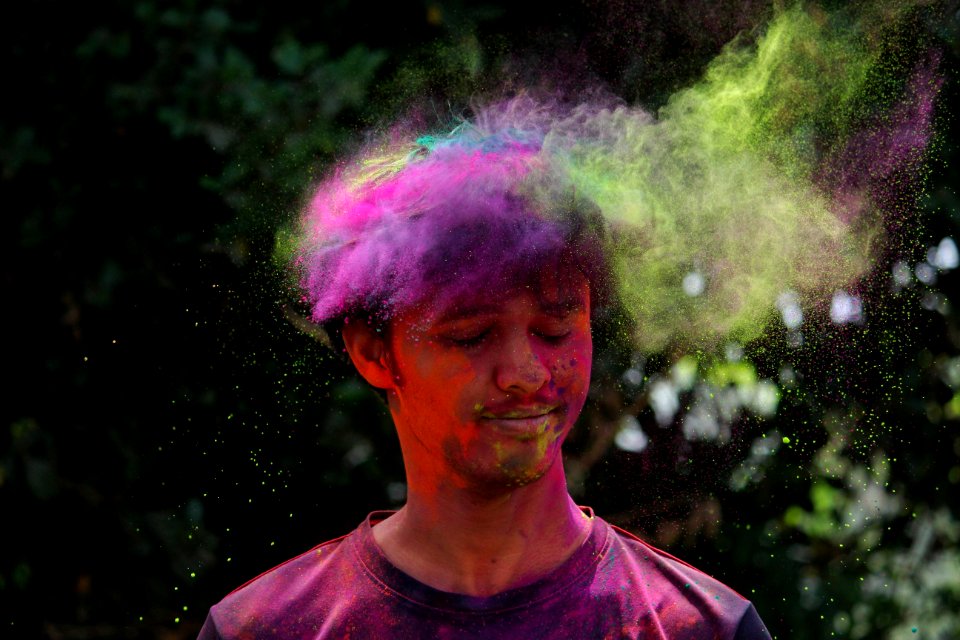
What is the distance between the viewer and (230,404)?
99.0 inches

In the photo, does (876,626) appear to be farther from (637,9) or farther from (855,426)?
(637,9)

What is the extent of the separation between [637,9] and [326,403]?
3.48 feet

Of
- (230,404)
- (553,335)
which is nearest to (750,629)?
(553,335)

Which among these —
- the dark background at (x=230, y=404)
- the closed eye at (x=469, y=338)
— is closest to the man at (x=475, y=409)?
the closed eye at (x=469, y=338)

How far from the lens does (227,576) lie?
261cm

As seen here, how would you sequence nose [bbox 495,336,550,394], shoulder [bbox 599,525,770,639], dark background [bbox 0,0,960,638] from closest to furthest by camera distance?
1. nose [bbox 495,336,550,394]
2. shoulder [bbox 599,525,770,639]
3. dark background [bbox 0,0,960,638]

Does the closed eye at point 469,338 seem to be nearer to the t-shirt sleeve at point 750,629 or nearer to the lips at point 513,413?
the lips at point 513,413

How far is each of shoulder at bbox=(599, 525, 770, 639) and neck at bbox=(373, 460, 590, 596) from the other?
0.07 meters

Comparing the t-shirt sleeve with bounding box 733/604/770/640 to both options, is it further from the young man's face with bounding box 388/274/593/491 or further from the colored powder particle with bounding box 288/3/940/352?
the colored powder particle with bounding box 288/3/940/352

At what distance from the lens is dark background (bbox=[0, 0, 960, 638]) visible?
8.16 ft

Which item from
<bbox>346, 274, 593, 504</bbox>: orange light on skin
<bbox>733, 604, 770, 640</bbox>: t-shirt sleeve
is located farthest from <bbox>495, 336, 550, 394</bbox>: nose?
<bbox>733, 604, 770, 640</bbox>: t-shirt sleeve

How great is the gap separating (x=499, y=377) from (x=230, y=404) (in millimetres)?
1221

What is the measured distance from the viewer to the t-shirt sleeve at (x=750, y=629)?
1.54m

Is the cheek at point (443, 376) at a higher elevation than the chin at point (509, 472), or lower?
higher
